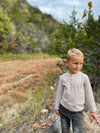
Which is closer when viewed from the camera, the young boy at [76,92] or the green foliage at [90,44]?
the young boy at [76,92]

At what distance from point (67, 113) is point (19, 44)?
16.5m

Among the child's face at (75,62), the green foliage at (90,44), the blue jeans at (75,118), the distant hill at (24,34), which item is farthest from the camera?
the distant hill at (24,34)

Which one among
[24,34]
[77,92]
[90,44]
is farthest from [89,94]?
[24,34]

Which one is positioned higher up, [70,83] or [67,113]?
[70,83]

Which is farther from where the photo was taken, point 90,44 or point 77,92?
point 90,44

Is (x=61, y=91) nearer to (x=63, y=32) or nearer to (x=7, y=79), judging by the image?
(x=63, y=32)

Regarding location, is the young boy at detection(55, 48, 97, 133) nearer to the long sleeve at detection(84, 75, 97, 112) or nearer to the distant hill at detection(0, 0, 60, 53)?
the long sleeve at detection(84, 75, 97, 112)

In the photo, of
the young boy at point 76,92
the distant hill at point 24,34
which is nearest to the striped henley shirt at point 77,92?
the young boy at point 76,92

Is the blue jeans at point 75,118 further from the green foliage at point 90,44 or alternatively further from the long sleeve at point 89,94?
the green foliage at point 90,44

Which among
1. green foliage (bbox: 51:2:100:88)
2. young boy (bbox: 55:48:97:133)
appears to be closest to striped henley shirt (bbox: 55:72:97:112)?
young boy (bbox: 55:48:97:133)

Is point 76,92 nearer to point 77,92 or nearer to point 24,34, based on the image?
point 77,92

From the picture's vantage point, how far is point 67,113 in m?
1.76

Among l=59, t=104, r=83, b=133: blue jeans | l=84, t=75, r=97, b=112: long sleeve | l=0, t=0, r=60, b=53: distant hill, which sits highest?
l=0, t=0, r=60, b=53: distant hill

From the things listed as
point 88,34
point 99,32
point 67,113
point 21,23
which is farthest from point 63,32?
point 21,23
